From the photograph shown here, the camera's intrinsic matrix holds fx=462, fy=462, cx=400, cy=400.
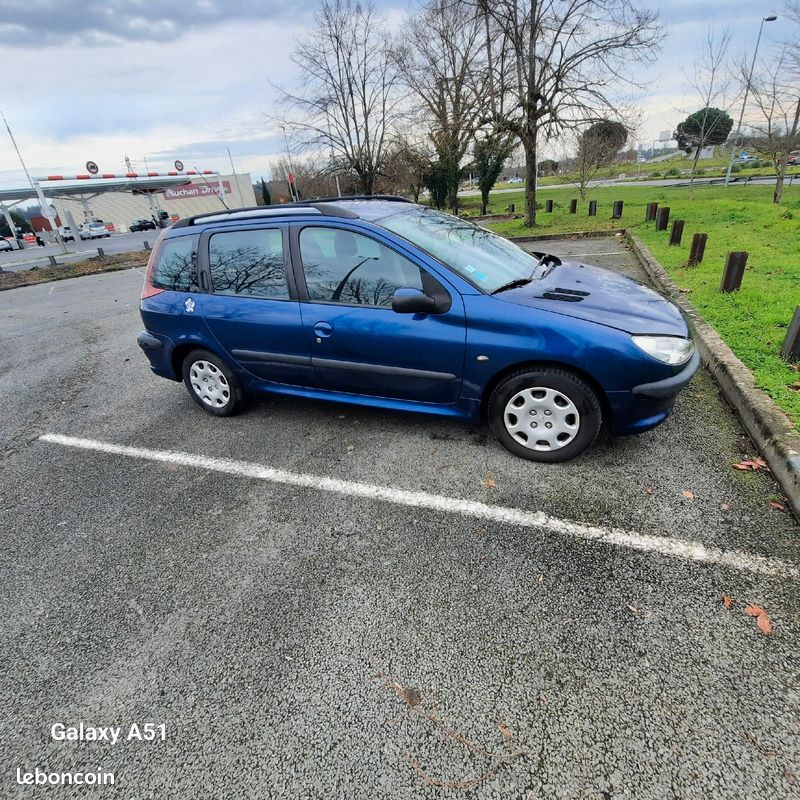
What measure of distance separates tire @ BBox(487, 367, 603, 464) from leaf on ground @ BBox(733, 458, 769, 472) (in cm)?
90

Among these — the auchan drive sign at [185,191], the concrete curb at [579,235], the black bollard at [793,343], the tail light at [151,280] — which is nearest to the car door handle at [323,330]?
the tail light at [151,280]

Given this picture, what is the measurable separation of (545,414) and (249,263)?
8.25 ft

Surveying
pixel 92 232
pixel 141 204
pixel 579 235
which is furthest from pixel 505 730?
pixel 141 204

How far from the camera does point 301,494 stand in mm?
3047

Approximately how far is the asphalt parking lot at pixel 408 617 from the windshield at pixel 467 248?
46.6 inches

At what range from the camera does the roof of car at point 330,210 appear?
3.39m

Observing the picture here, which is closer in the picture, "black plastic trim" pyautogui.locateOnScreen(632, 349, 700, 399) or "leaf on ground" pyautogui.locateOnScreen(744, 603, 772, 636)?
"leaf on ground" pyautogui.locateOnScreen(744, 603, 772, 636)

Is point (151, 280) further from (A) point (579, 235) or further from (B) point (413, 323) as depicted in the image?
(A) point (579, 235)

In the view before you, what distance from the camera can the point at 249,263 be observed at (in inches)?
143

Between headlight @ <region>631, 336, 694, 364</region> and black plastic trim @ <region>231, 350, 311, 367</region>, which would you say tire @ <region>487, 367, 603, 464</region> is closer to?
headlight @ <region>631, 336, 694, 364</region>

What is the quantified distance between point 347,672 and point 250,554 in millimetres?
961

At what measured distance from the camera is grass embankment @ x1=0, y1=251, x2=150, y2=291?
15.3 meters

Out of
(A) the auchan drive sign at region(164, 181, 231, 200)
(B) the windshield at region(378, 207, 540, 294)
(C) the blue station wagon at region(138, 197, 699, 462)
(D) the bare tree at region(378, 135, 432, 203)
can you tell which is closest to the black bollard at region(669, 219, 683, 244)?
(C) the blue station wagon at region(138, 197, 699, 462)

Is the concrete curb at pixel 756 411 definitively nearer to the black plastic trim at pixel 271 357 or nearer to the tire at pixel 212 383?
the black plastic trim at pixel 271 357
